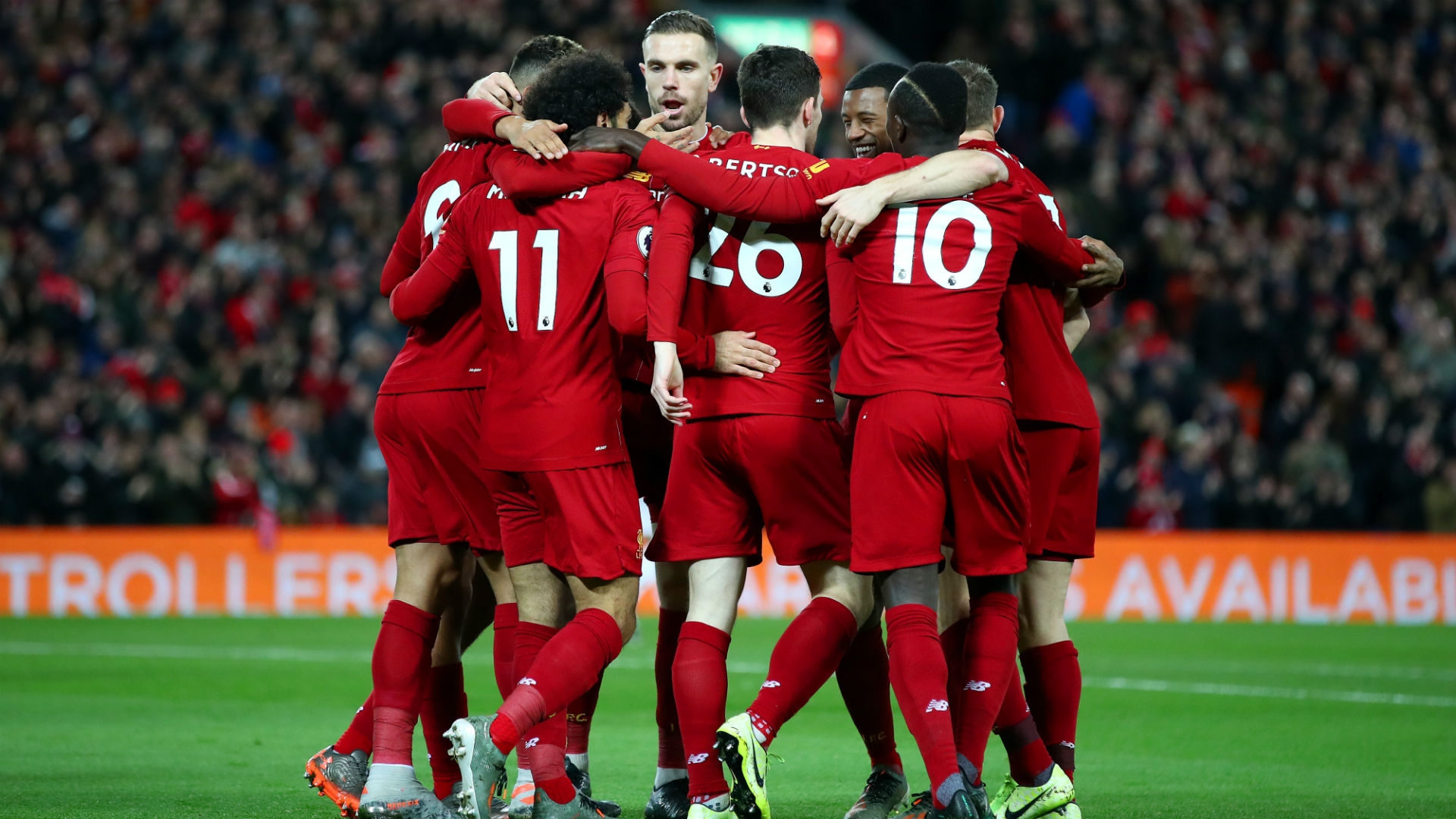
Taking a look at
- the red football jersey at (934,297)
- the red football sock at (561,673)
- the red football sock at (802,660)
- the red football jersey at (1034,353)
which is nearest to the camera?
the red football sock at (561,673)

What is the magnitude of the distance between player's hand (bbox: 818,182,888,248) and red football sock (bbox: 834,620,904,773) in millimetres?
1424

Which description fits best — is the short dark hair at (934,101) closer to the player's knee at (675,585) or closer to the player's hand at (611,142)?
the player's hand at (611,142)

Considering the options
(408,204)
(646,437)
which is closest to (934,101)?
(646,437)

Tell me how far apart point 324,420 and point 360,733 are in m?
11.2

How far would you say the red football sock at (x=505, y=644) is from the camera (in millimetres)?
5965

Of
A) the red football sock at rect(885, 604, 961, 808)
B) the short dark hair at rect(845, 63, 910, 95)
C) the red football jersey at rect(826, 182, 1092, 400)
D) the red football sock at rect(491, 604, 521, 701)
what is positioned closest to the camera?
the red football sock at rect(885, 604, 961, 808)

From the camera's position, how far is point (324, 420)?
17.1 meters

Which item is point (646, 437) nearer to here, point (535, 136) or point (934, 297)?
point (535, 136)

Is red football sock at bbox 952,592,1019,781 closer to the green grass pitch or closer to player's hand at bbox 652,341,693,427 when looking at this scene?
the green grass pitch

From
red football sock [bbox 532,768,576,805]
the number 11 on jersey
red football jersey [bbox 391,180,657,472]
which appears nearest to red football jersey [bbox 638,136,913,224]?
red football jersey [bbox 391,180,657,472]

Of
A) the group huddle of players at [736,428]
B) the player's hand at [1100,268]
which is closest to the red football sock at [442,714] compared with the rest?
the group huddle of players at [736,428]

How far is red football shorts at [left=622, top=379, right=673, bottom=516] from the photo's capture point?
634 cm

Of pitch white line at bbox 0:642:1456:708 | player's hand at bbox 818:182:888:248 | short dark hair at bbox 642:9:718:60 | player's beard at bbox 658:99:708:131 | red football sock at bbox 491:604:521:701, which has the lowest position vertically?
pitch white line at bbox 0:642:1456:708

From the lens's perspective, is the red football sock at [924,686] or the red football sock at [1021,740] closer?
the red football sock at [924,686]
